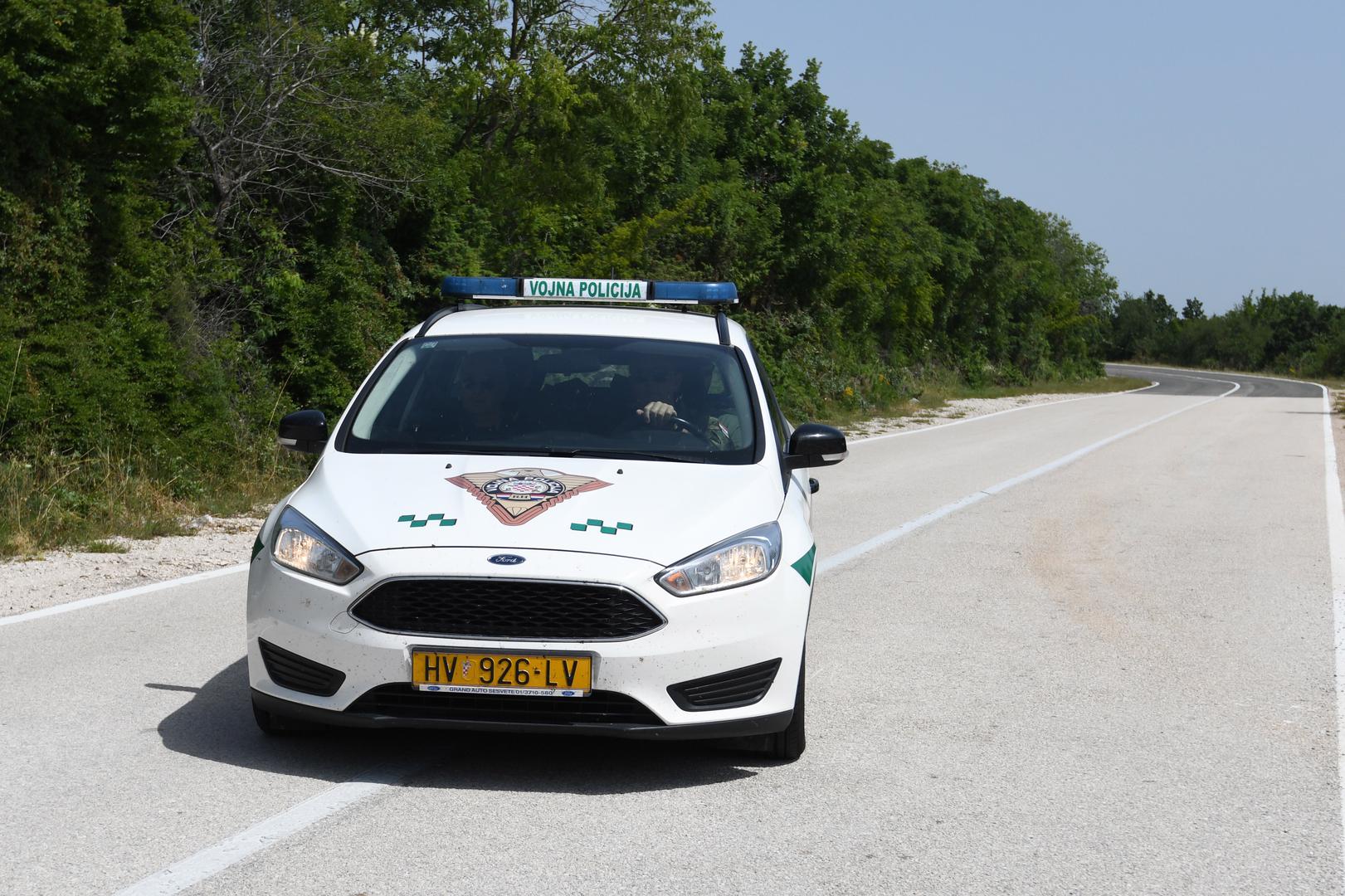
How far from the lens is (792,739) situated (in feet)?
17.3

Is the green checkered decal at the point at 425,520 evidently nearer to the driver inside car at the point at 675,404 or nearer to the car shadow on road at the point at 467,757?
the car shadow on road at the point at 467,757

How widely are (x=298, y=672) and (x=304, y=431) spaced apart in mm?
1337

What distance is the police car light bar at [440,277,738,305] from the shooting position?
7.29 metres

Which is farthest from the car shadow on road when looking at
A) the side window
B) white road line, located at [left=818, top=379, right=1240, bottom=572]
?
white road line, located at [left=818, top=379, right=1240, bottom=572]

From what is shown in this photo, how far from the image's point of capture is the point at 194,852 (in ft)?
13.5

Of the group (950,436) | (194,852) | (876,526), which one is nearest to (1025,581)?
(876,526)

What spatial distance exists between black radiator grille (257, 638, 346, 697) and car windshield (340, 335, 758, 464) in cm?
102

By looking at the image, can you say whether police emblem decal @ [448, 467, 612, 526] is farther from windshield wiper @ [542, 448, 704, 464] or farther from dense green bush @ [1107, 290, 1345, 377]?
dense green bush @ [1107, 290, 1345, 377]

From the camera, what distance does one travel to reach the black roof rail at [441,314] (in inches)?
264

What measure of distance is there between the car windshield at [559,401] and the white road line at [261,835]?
1361 mm

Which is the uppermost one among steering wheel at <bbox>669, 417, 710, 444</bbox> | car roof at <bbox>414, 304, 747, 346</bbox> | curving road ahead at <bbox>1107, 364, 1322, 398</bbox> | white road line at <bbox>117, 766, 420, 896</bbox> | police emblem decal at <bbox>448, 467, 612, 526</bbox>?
car roof at <bbox>414, 304, 747, 346</bbox>

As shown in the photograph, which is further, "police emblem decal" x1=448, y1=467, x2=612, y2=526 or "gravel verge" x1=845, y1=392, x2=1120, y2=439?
"gravel verge" x1=845, y1=392, x2=1120, y2=439

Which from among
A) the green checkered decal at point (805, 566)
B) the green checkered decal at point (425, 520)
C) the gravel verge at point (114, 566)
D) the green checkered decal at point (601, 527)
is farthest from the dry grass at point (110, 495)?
the green checkered decal at point (805, 566)

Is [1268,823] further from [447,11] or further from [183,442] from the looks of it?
[447,11]
